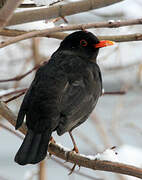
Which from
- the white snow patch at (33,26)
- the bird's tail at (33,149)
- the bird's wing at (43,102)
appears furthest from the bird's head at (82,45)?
the bird's tail at (33,149)

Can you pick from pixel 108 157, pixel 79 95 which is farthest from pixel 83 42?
pixel 108 157

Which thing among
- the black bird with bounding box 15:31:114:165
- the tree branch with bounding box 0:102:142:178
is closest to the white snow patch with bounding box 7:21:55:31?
the black bird with bounding box 15:31:114:165

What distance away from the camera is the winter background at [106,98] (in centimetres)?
463

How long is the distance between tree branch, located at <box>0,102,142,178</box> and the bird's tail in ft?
0.56

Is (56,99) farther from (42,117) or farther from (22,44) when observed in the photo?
(22,44)

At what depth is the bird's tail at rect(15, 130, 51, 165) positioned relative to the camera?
9.68 feet

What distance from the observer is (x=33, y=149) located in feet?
9.88

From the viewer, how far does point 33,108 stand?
320cm

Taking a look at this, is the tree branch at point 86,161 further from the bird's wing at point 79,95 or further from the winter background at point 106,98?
the winter background at point 106,98

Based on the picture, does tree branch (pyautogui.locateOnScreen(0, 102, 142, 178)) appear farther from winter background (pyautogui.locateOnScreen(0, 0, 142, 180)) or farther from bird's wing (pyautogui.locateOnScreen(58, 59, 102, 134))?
winter background (pyautogui.locateOnScreen(0, 0, 142, 180))

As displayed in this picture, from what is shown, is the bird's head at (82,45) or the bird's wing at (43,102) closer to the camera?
the bird's wing at (43,102)

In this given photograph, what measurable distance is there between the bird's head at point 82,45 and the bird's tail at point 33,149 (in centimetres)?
110

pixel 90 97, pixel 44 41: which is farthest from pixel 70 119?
pixel 44 41

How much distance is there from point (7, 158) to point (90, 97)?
431 cm
